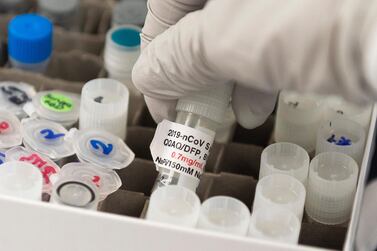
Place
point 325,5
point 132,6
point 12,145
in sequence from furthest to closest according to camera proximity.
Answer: point 132,6 → point 12,145 → point 325,5

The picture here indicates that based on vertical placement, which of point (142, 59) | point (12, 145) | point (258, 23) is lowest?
point (12, 145)

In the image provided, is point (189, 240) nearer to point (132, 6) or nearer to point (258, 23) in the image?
point (258, 23)

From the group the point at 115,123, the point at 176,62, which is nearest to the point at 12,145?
the point at 115,123

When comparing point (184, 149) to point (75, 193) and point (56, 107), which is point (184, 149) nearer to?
point (75, 193)

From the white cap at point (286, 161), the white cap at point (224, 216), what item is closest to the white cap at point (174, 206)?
the white cap at point (224, 216)

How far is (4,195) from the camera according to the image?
814mm

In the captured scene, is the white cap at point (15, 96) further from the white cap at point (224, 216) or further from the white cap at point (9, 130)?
the white cap at point (224, 216)

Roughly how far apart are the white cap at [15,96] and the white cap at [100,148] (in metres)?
0.10

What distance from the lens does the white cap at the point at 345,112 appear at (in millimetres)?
988

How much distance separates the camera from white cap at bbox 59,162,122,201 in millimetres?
894

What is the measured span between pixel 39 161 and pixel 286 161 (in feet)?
0.93

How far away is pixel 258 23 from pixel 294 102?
321 millimetres

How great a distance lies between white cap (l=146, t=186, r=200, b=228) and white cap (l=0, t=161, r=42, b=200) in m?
0.12

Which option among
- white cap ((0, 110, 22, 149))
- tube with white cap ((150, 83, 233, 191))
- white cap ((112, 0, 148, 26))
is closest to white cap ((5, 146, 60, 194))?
white cap ((0, 110, 22, 149))
